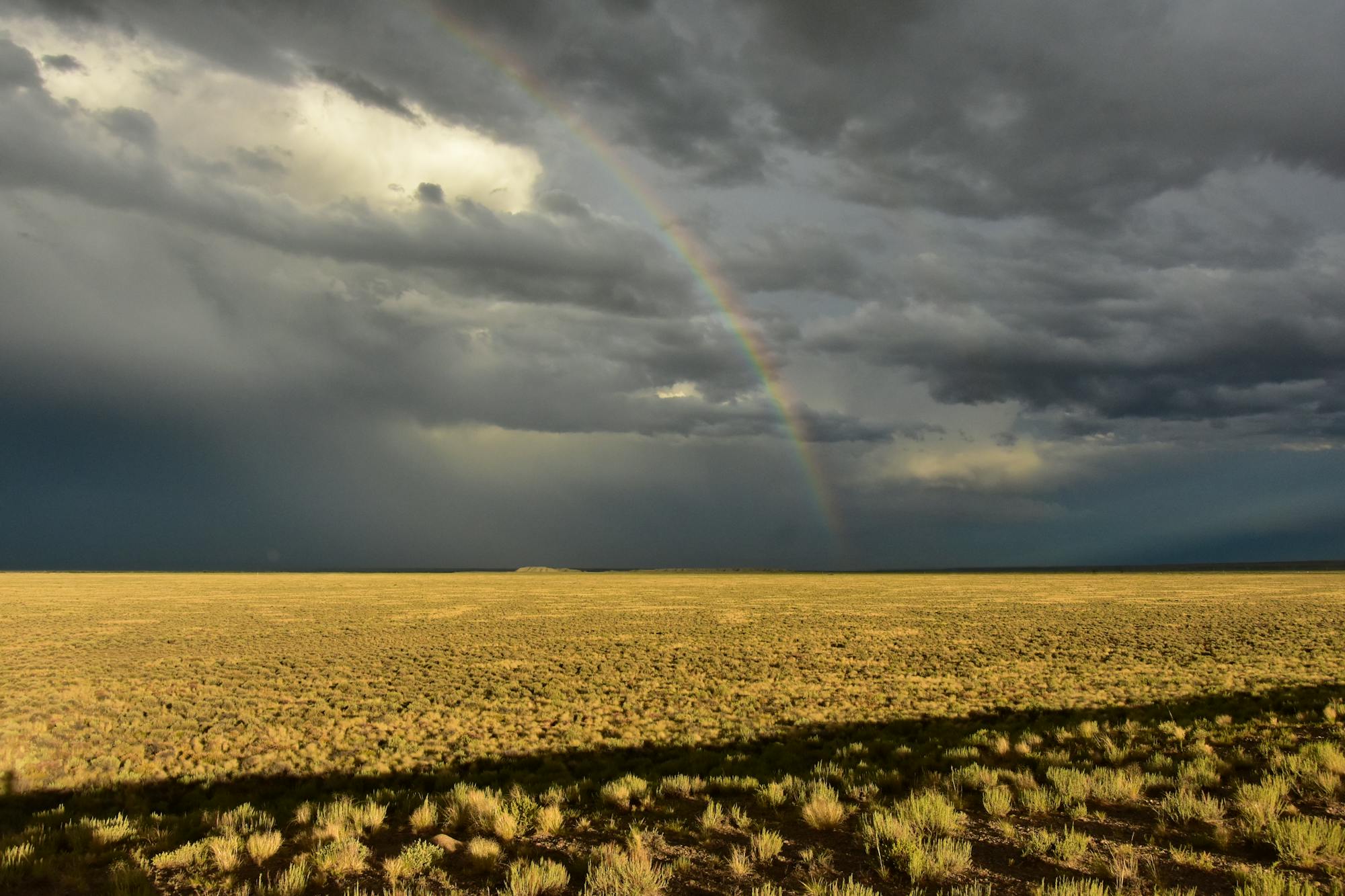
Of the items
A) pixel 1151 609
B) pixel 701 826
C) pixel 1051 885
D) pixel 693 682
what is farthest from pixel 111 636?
pixel 1151 609

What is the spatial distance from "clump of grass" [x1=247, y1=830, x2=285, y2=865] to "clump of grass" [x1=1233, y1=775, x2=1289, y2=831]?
32.8 feet

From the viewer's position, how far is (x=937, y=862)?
6848mm

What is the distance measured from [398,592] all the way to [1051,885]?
8620 cm

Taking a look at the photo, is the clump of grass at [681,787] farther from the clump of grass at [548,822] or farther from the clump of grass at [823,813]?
the clump of grass at [823,813]

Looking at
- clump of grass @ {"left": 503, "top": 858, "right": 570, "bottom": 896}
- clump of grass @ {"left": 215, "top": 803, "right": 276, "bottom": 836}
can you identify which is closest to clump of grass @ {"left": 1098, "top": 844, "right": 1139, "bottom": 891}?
clump of grass @ {"left": 503, "top": 858, "right": 570, "bottom": 896}

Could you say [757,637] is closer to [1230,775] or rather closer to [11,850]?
[1230,775]

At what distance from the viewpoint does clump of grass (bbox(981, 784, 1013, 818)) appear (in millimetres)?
8359

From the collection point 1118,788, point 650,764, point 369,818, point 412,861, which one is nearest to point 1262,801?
point 1118,788

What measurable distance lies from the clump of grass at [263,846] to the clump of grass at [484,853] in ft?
6.84

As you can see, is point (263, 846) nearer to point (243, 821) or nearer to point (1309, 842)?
point (243, 821)

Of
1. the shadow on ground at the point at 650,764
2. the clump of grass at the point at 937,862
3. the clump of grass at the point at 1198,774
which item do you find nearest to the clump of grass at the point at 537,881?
the clump of grass at the point at 937,862

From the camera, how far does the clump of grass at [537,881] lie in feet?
22.1

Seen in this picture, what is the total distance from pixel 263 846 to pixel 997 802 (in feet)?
26.5

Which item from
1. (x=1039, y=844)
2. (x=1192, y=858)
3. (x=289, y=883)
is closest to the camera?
(x=1192, y=858)
